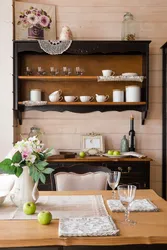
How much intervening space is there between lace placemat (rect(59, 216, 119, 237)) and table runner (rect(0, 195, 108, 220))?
11 centimetres

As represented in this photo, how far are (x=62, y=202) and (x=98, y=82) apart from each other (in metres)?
2.13


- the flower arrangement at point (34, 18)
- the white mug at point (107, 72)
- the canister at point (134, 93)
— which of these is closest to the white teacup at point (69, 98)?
the white mug at point (107, 72)

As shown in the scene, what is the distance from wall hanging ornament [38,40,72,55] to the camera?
349 cm

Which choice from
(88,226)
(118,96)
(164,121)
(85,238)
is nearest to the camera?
(85,238)

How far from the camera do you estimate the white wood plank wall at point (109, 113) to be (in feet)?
12.5

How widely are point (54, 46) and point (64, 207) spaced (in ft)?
7.02

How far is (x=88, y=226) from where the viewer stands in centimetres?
142

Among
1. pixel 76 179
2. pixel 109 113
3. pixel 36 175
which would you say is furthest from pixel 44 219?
pixel 109 113

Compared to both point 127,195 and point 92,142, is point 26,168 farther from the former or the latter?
point 92,142

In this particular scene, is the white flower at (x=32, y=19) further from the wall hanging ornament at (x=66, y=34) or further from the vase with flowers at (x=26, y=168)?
the vase with flowers at (x=26, y=168)

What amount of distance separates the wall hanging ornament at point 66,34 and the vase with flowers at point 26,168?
80.3 inches

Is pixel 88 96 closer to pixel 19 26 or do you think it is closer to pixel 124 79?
pixel 124 79

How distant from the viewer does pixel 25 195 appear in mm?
1765

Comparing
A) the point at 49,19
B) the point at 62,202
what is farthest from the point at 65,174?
the point at 49,19
